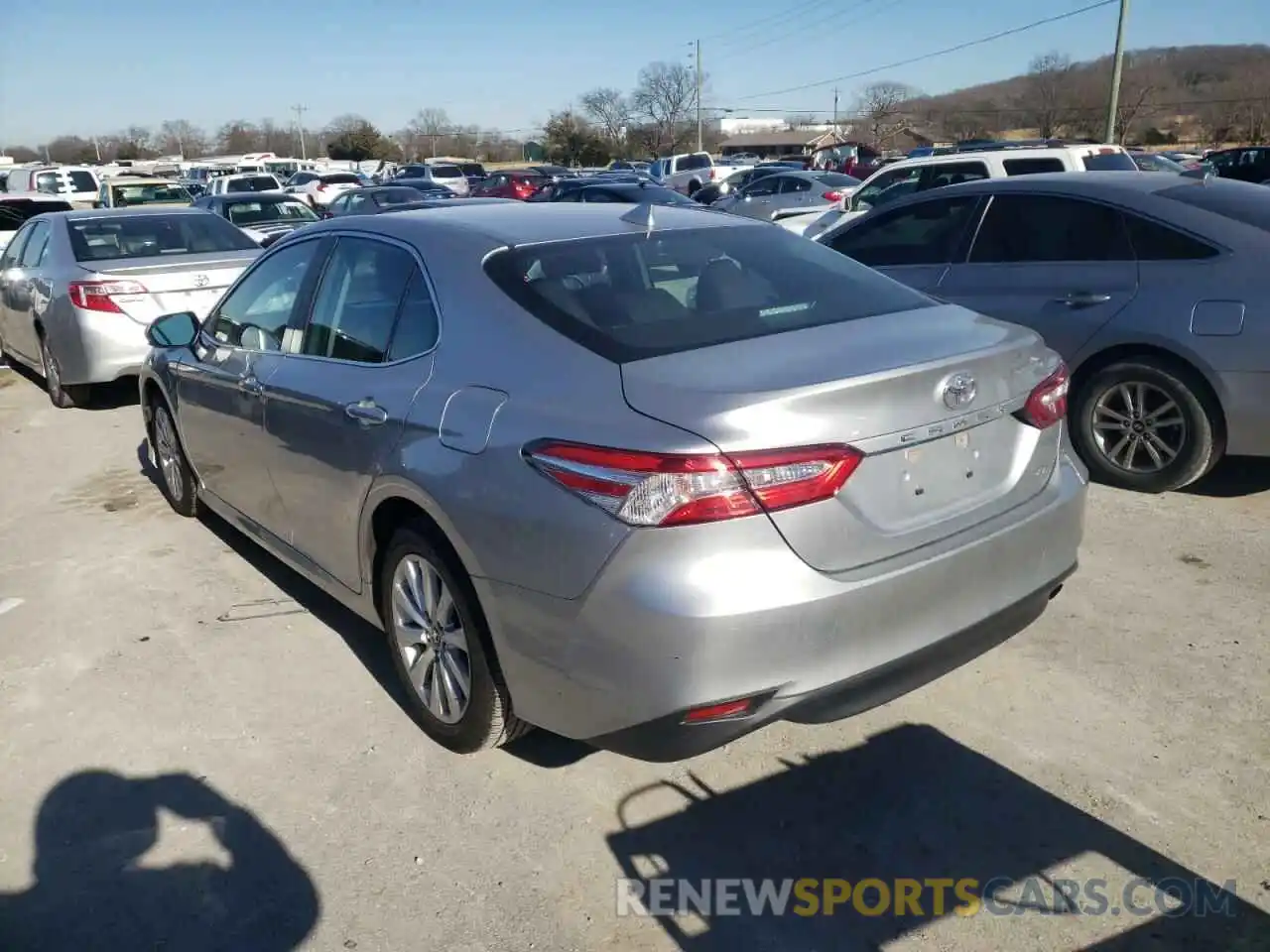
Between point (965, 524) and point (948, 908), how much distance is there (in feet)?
3.15

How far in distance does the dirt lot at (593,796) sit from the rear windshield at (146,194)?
1699cm

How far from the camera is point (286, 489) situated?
401 cm

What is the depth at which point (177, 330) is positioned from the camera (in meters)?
5.06

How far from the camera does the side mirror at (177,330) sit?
5.04 meters

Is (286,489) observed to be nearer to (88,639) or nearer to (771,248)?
(88,639)

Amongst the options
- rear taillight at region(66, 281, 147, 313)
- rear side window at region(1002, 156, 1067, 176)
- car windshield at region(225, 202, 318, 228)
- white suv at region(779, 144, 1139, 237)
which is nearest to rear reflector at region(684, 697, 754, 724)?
rear taillight at region(66, 281, 147, 313)

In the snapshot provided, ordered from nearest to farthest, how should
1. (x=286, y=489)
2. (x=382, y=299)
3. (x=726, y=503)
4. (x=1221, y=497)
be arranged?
(x=726, y=503) → (x=382, y=299) → (x=286, y=489) → (x=1221, y=497)

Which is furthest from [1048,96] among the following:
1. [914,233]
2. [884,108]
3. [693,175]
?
[914,233]

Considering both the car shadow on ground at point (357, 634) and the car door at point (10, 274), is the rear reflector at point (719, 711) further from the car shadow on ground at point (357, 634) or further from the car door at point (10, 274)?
the car door at point (10, 274)

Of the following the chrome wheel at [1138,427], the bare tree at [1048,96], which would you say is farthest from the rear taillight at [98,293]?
the bare tree at [1048,96]

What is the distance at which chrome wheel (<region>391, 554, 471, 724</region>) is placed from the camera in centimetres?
316

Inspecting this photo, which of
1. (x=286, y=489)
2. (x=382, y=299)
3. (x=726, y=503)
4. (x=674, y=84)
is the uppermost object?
(x=674, y=84)

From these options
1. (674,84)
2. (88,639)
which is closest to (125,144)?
(674,84)

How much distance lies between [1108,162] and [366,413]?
39.8 ft
